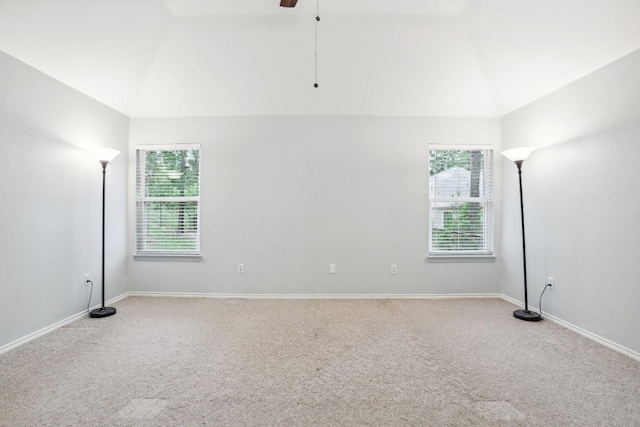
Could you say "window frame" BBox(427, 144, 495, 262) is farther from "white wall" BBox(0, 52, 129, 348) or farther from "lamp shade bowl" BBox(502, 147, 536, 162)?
"white wall" BBox(0, 52, 129, 348)

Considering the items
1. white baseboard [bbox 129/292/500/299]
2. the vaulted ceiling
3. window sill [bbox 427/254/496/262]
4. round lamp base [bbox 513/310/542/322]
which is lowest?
round lamp base [bbox 513/310/542/322]

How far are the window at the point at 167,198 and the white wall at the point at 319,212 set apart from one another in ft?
0.62

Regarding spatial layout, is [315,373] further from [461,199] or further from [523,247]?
[461,199]

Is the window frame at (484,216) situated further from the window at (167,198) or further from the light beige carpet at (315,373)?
the window at (167,198)

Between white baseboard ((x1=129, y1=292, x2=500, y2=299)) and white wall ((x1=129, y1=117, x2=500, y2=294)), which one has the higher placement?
white wall ((x1=129, y1=117, x2=500, y2=294))

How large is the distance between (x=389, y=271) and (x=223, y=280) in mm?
2187

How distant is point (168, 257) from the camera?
3.81 meters

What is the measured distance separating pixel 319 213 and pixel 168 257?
81.5 inches

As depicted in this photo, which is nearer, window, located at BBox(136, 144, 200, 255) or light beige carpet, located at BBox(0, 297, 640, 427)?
light beige carpet, located at BBox(0, 297, 640, 427)

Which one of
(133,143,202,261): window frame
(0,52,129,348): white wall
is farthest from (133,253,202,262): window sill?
(0,52,129,348): white wall

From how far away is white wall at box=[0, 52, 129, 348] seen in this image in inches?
93.5

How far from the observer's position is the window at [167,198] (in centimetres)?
387

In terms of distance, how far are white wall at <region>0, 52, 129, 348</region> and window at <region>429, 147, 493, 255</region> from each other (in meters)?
4.08

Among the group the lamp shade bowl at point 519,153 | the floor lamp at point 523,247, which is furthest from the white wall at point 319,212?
the lamp shade bowl at point 519,153
